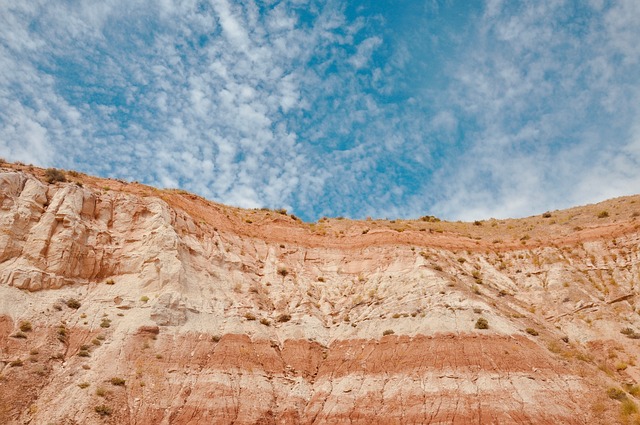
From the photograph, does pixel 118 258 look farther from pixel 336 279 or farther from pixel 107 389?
pixel 336 279

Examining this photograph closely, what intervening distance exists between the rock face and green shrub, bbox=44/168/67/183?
0.55 meters

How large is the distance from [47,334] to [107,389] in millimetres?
4763

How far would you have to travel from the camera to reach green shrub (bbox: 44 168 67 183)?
3144 cm

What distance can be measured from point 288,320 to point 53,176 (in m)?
18.9

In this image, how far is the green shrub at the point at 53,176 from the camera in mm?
31439

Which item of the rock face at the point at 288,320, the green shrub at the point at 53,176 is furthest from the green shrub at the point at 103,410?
the green shrub at the point at 53,176

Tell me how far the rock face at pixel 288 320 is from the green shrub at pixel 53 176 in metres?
0.55

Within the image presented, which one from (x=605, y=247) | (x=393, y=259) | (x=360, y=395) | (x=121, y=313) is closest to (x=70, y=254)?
(x=121, y=313)

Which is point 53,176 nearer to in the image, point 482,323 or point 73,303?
point 73,303

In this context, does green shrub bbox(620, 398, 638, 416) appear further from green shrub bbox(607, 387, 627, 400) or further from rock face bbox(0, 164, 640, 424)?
green shrub bbox(607, 387, 627, 400)

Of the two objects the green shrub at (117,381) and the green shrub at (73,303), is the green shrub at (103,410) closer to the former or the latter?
the green shrub at (117,381)

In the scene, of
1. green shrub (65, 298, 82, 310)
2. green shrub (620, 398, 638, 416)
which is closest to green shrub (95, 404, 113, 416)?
green shrub (65, 298, 82, 310)

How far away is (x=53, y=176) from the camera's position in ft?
104

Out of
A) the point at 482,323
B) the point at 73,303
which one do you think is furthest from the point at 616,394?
the point at 73,303
